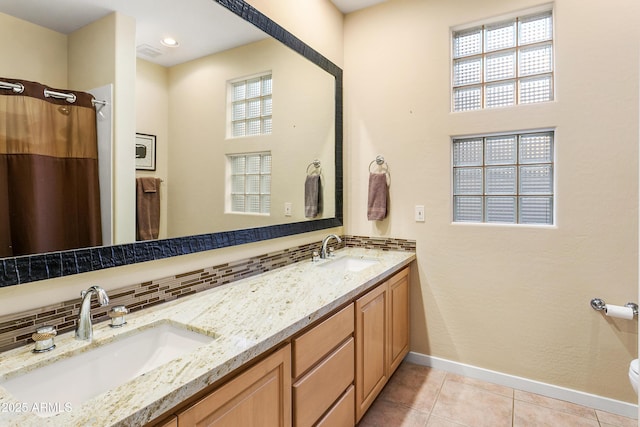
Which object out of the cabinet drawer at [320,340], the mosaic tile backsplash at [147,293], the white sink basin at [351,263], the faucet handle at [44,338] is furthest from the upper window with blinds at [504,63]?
the faucet handle at [44,338]

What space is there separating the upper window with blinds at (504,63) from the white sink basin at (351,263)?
4.10ft

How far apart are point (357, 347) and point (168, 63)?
1.59 metres

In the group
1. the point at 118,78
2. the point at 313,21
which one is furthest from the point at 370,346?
the point at 313,21

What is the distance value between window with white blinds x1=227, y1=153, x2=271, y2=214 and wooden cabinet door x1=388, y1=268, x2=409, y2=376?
953 mm

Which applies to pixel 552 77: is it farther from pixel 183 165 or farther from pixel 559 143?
pixel 183 165

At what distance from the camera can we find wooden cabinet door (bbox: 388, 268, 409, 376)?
2218 mm

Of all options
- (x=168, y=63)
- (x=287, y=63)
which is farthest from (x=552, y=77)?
(x=168, y=63)

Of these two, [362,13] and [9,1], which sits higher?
[362,13]

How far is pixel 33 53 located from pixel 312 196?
1663mm

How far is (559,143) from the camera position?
209 centimetres

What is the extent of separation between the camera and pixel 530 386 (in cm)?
223

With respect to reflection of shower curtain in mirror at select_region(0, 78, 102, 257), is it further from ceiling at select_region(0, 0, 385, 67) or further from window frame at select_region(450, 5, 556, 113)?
window frame at select_region(450, 5, 556, 113)

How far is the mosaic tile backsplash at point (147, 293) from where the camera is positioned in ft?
3.38

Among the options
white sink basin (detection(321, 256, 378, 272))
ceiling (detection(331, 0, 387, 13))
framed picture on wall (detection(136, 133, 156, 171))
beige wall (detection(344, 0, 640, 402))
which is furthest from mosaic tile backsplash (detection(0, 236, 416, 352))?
ceiling (detection(331, 0, 387, 13))
